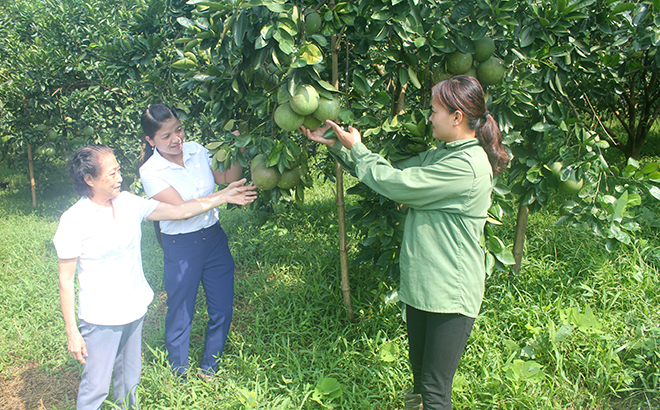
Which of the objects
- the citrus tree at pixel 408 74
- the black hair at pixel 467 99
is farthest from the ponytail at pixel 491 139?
the citrus tree at pixel 408 74

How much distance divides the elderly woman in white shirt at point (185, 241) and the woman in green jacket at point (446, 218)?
96 centimetres

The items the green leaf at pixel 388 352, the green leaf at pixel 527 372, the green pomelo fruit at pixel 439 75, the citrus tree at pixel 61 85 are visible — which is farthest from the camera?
the citrus tree at pixel 61 85

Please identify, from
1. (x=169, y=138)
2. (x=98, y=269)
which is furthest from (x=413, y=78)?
(x=98, y=269)

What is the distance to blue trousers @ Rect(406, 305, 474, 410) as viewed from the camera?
5.07 feet

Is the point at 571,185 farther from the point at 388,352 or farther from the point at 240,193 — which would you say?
the point at 240,193

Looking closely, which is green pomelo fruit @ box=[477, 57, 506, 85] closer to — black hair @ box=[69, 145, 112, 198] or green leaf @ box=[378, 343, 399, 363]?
green leaf @ box=[378, 343, 399, 363]

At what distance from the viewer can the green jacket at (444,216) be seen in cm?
148

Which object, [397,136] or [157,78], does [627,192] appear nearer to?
[397,136]

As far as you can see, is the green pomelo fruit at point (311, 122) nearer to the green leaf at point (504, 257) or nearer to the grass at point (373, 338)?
the grass at point (373, 338)

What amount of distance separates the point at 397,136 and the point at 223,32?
0.82 m

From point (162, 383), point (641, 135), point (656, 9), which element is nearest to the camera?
point (656, 9)

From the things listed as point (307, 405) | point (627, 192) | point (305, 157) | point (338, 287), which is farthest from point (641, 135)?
point (307, 405)

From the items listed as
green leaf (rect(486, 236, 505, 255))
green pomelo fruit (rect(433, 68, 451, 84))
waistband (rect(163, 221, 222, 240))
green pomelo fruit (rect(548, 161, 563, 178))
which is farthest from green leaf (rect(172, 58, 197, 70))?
green pomelo fruit (rect(548, 161, 563, 178))

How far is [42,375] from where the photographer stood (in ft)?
8.31
